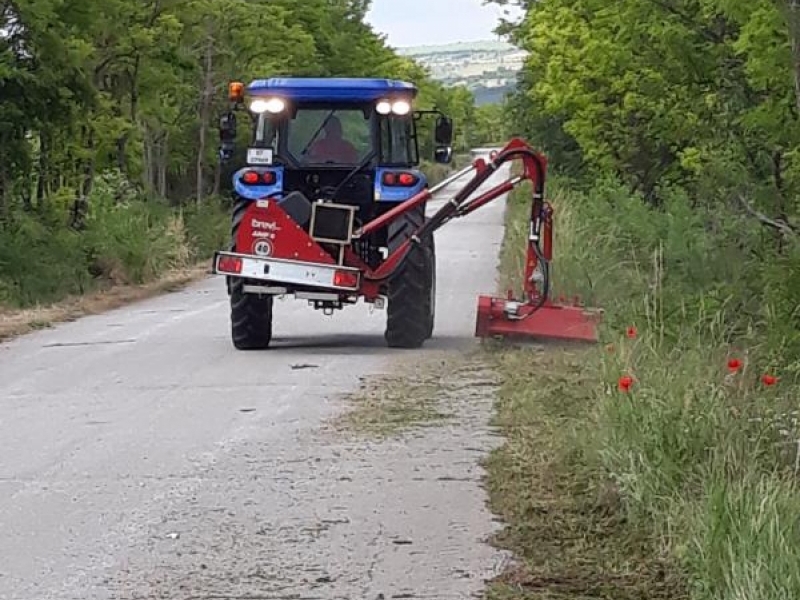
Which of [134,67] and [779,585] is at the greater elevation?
[134,67]

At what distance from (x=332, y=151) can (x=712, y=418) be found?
27.7ft

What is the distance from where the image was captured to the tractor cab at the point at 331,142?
15.4 m

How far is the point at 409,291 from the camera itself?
15.0 meters

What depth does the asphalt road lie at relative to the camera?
6.86m

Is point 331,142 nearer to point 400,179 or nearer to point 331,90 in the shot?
point 331,90

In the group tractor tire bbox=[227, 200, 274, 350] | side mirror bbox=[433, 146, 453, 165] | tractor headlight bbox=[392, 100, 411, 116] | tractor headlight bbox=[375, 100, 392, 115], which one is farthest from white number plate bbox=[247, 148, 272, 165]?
side mirror bbox=[433, 146, 453, 165]

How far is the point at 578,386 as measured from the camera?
1141 cm

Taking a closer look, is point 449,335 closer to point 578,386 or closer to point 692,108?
point 578,386

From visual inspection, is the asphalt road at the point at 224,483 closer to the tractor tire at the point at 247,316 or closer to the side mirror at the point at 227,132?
the tractor tire at the point at 247,316

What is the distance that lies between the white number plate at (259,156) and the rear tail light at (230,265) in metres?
1.33

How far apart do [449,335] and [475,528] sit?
350 inches

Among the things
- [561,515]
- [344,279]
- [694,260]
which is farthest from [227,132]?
[561,515]

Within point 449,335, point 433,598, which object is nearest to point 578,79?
point 449,335

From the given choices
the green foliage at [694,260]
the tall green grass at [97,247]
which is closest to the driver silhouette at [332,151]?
the green foliage at [694,260]
